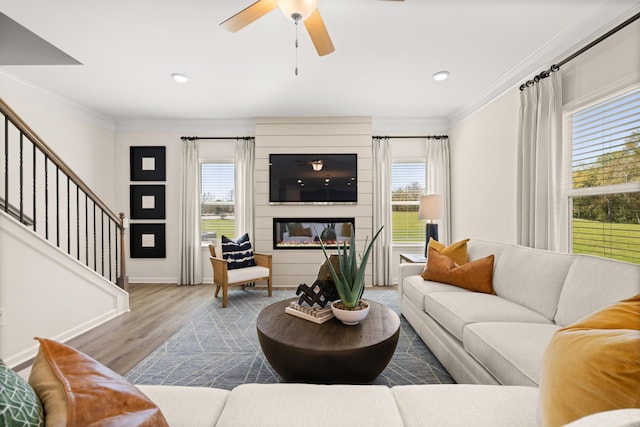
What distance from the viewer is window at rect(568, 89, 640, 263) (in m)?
1.90

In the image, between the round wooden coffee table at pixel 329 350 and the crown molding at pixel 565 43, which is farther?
the crown molding at pixel 565 43

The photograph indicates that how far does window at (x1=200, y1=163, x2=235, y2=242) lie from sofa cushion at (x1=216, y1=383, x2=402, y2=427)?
3.82m

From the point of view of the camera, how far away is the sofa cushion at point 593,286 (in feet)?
4.87

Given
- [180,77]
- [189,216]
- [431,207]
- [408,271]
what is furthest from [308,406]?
[189,216]

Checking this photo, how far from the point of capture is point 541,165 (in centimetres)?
248

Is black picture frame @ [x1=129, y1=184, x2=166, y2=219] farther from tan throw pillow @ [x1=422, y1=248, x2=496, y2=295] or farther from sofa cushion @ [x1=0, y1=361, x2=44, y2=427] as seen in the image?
sofa cushion @ [x1=0, y1=361, x2=44, y2=427]

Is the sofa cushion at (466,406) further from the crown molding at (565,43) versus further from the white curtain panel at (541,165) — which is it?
the crown molding at (565,43)

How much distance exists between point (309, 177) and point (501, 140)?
249 centimetres

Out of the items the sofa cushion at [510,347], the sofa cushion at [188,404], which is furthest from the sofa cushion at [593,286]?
the sofa cushion at [188,404]

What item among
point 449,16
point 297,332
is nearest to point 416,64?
point 449,16

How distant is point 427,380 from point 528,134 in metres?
2.36

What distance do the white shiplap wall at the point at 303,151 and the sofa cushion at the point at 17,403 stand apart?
371 cm

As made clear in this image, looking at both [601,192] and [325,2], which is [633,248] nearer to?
[601,192]

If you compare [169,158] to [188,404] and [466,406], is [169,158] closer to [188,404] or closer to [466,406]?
[188,404]
